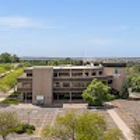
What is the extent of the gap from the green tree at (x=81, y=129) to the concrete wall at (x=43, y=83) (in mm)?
36663

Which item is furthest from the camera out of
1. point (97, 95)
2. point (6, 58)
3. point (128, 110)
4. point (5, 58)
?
point (6, 58)

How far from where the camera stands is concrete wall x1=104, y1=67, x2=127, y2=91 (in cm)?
7375

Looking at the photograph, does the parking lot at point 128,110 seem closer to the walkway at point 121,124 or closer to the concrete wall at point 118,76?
the walkway at point 121,124

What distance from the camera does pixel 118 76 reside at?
242 ft

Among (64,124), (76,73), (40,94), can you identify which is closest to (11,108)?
(40,94)

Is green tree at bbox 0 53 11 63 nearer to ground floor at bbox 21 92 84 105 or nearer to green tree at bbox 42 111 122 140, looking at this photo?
ground floor at bbox 21 92 84 105

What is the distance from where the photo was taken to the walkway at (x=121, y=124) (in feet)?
135

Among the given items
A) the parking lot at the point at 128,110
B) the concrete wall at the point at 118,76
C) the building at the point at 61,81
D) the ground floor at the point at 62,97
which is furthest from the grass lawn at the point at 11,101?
the concrete wall at the point at 118,76

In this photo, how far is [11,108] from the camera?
2419 inches

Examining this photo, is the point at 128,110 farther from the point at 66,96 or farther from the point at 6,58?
the point at 6,58

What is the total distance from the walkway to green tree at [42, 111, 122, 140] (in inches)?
447

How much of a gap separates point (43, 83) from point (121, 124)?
25.6 metres

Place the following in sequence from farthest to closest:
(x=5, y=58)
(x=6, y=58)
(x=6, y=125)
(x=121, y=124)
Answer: (x=6, y=58)
(x=5, y=58)
(x=121, y=124)
(x=6, y=125)

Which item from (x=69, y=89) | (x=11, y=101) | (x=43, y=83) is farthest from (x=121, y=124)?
(x=11, y=101)
